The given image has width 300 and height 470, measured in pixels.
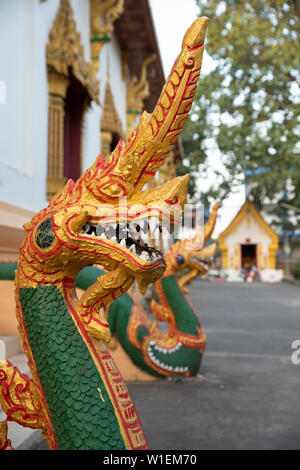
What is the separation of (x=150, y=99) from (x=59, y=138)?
6.49 meters

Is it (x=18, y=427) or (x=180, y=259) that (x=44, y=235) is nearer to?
(x=18, y=427)

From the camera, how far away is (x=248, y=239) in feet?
73.7

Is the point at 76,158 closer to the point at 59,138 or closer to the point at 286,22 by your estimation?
the point at 59,138

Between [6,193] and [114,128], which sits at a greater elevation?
[114,128]

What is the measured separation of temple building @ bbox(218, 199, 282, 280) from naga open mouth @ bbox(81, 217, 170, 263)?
2107 centimetres

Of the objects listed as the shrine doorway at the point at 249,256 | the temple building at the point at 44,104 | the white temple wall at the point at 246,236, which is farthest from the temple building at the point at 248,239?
the temple building at the point at 44,104

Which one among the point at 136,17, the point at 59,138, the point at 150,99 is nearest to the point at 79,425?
the point at 59,138

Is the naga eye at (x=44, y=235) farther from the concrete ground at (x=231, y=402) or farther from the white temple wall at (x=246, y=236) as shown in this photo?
the white temple wall at (x=246, y=236)

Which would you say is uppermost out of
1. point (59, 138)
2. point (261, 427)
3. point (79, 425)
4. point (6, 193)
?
point (59, 138)

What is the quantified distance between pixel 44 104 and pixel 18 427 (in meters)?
2.89

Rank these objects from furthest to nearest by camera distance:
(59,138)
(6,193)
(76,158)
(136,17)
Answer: (136,17) → (76,158) → (59,138) → (6,193)

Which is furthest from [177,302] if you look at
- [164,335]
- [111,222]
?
[111,222]

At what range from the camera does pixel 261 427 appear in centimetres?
237

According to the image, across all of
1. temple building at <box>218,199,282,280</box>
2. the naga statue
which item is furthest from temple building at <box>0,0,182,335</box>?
temple building at <box>218,199,282,280</box>
